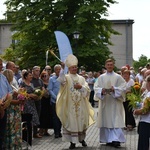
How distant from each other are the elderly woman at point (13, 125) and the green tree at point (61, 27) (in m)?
24.2

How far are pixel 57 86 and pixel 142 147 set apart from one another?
503cm

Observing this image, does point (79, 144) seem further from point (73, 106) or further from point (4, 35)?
point (4, 35)

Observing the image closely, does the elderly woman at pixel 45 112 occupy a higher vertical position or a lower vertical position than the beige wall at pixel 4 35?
lower

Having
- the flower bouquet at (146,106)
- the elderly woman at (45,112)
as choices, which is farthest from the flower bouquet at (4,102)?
the elderly woman at (45,112)

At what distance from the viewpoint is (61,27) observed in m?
33.7

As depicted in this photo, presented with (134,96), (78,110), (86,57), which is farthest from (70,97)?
(86,57)

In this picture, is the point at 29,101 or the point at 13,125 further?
the point at 29,101

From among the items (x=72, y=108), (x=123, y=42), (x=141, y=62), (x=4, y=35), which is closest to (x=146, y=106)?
(x=72, y=108)

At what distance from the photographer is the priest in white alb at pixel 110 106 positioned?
34.6ft

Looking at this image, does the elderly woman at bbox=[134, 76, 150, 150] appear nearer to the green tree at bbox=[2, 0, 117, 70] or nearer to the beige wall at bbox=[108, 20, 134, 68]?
the green tree at bbox=[2, 0, 117, 70]

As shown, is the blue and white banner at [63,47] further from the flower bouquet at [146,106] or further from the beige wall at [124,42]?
the beige wall at [124,42]

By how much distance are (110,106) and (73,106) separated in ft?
3.23

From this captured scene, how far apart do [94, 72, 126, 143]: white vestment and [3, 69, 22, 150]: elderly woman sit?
262 centimetres

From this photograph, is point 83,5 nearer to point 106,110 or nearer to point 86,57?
point 86,57
